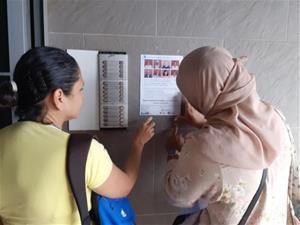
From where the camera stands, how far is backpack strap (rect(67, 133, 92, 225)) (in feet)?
2.64

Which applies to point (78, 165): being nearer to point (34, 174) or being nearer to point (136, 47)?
point (34, 174)

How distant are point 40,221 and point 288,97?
1209mm

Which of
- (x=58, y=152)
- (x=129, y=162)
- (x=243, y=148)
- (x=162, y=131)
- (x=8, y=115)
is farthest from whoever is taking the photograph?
(x=162, y=131)

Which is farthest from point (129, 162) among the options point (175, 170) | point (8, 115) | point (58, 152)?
point (8, 115)

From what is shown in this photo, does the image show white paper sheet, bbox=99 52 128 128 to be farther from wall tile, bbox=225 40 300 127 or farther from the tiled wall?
wall tile, bbox=225 40 300 127

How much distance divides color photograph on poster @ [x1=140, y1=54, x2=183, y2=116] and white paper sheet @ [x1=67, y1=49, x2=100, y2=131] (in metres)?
0.20

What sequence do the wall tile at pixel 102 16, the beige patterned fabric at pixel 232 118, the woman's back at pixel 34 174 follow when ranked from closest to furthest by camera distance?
the woman's back at pixel 34 174, the beige patterned fabric at pixel 232 118, the wall tile at pixel 102 16

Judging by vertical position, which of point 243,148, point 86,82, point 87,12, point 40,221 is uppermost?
point 87,12

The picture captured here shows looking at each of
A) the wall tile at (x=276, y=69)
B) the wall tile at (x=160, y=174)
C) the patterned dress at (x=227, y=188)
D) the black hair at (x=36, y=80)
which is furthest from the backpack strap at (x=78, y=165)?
the wall tile at (x=276, y=69)

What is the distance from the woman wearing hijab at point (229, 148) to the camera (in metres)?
0.91

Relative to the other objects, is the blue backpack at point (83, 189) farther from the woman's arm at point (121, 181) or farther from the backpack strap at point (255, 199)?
the backpack strap at point (255, 199)

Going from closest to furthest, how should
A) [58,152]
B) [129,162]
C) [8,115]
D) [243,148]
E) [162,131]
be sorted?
[58,152] → [243,148] → [129,162] → [8,115] → [162,131]

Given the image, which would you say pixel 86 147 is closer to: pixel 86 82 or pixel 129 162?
pixel 129 162

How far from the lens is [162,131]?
4.49ft
